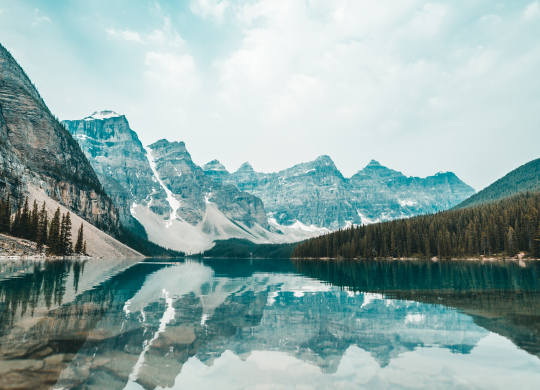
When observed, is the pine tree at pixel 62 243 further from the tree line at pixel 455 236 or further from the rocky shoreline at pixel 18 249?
the tree line at pixel 455 236

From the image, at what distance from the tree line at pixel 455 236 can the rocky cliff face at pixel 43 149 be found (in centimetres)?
12899

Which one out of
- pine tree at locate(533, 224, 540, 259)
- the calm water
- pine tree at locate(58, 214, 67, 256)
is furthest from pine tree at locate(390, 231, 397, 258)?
pine tree at locate(58, 214, 67, 256)

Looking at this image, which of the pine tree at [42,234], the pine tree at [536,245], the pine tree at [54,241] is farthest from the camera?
the pine tree at [42,234]

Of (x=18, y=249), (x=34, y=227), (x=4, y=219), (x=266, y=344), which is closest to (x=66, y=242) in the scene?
(x=34, y=227)

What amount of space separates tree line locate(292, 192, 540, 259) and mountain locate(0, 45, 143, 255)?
105479mm

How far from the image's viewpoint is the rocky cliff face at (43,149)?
154 meters

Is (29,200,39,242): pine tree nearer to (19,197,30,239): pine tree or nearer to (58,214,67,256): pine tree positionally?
(19,197,30,239): pine tree

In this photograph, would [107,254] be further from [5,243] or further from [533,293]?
[533,293]

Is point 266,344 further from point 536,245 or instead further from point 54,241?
point 536,245

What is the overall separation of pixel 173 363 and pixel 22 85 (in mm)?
230097

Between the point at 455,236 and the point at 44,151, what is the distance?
194 metres

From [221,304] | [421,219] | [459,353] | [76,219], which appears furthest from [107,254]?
[459,353]

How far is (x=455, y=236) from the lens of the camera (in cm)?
11025

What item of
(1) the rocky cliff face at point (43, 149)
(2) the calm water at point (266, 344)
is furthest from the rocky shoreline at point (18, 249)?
(2) the calm water at point (266, 344)
